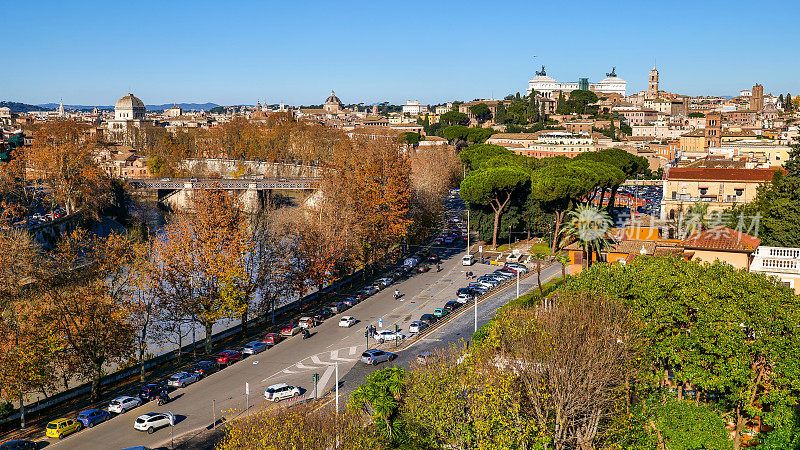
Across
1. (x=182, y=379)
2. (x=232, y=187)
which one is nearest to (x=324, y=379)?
(x=182, y=379)

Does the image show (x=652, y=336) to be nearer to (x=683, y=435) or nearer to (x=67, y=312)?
(x=683, y=435)

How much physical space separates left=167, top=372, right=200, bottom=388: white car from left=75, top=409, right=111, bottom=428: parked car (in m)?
2.83

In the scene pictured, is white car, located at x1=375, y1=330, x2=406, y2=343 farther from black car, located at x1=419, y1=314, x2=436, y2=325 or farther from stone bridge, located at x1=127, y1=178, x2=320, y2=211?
stone bridge, located at x1=127, y1=178, x2=320, y2=211

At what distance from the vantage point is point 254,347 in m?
31.0

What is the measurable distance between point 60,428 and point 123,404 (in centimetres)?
241

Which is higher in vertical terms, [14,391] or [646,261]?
[646,261]

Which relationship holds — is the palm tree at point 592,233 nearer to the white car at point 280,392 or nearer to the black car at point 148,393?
the white car at point 280,392

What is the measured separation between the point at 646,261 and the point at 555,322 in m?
5.13

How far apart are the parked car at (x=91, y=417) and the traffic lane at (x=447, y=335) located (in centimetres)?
814

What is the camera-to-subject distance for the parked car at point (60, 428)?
2272 cm

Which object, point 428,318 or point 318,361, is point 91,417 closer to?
point 318,361

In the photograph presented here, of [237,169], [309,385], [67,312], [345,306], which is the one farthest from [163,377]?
[237,169]

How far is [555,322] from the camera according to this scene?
18.3 metres

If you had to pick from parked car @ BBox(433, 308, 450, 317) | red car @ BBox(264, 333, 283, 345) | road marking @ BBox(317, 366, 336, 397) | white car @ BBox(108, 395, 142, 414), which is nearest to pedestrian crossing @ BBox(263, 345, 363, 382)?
road marking @ BBox(317, 366, 336, 397)
